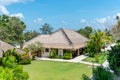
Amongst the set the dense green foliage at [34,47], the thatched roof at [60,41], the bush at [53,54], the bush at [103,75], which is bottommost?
A: the bush at [103,75]

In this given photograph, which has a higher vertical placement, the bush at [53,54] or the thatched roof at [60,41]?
the thatched roof at [60,41]

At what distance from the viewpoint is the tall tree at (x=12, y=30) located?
42.2 metres

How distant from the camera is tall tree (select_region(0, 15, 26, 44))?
138 ft

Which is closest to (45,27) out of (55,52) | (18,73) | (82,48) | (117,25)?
(82,48)

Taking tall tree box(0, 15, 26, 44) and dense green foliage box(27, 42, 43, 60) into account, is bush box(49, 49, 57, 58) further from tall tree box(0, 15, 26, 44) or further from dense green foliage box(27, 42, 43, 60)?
tall tree box(0, 15, 26, 44)

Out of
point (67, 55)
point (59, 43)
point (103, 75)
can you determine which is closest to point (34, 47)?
point (59, 43)

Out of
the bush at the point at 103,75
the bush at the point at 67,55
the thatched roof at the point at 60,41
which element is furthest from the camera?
the thatched roof at the point at 60,41

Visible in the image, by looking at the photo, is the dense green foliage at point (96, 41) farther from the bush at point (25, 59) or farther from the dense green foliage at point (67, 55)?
the bush at point (25, 59)

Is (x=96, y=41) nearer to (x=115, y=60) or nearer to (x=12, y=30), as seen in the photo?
(x=12, y=30)

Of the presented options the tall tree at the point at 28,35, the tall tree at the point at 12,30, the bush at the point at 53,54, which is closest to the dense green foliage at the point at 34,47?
the bush at the point at 53,54

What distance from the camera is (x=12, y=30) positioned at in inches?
1699

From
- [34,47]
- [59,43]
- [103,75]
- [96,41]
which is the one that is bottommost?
[103,75]

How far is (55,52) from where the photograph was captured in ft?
118

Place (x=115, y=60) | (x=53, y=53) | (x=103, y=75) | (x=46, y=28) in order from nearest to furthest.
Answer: (x=103, y=75)
(x=115, y=60)
(x=53, y=53)
(x=46, y=28)
